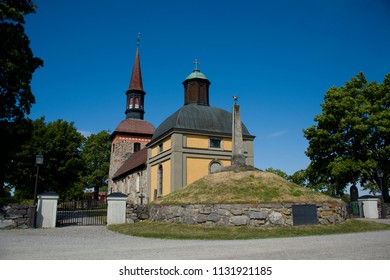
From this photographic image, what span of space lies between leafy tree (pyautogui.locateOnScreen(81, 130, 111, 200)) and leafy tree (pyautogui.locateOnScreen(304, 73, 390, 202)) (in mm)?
36913

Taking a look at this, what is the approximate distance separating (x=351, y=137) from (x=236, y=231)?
20.2m

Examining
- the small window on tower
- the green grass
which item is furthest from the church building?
the green grass

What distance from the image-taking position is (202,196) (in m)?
15.0

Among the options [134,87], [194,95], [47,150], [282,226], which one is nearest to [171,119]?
[194,95]

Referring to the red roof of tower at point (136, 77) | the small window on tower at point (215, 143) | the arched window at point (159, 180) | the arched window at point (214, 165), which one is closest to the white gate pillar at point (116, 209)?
the arched window at point (214, 165)

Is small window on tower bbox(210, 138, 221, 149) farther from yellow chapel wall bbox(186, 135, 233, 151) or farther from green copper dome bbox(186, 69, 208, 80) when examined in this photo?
green copper dome bbox(186, 69, 208, 80)

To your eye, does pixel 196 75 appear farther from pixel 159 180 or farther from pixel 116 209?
pixel 116 209

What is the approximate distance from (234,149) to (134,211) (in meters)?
6.85

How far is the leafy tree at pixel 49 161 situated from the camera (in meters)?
29.2

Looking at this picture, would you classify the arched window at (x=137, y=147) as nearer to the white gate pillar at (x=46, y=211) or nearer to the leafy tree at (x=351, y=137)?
the leafy tree at (x=351, y=137)

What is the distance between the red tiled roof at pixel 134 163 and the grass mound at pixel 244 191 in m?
18.4

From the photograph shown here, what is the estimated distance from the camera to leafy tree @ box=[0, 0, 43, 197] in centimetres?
1502

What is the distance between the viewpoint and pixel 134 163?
3962cm
